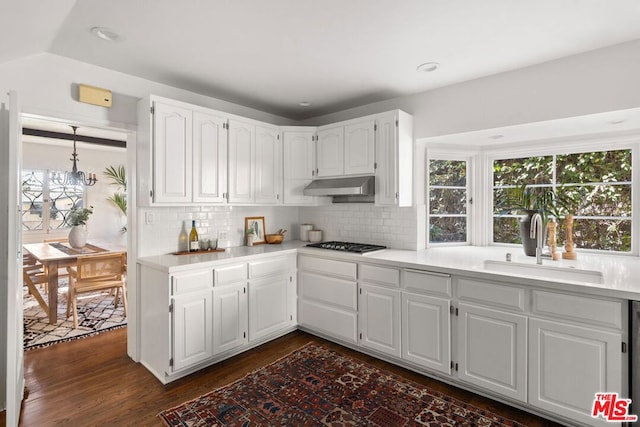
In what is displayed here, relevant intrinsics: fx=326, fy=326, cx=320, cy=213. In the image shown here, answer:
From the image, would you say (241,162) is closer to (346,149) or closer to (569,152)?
(346,149)

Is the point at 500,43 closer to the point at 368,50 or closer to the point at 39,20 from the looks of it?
the point at 368,50

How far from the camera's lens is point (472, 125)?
2916mm

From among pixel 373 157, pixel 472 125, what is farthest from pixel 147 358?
pixel 472 125

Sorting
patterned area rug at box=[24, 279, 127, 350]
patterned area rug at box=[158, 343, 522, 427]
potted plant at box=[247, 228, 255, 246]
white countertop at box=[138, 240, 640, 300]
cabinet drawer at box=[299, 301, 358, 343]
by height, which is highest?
potted plant at box=[247, 228, 255, 246]

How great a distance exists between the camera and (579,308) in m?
1.95

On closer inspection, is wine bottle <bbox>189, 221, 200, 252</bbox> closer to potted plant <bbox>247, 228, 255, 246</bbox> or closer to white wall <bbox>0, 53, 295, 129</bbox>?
potted plant <bbox>247, 228, 255, 246</bbox>

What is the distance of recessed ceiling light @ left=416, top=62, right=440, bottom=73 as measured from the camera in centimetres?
258

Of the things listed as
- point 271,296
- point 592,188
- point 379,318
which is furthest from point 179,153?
point 592,188

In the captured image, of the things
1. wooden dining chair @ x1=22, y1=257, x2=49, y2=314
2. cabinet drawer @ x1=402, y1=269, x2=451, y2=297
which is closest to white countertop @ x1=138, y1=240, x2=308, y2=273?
cabinet drawer @ x1=402, y1=269, x2=451, y2=297

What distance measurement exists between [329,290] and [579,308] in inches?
76.9

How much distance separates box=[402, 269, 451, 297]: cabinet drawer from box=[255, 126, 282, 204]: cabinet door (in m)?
1.71

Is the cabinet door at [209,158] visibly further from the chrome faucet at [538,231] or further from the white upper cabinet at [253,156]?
the chrome faucet at [538,231]

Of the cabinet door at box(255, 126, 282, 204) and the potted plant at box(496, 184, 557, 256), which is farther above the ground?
the cabinet door at box(255, 126, 282, 204)

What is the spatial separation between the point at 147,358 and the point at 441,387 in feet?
7.88
